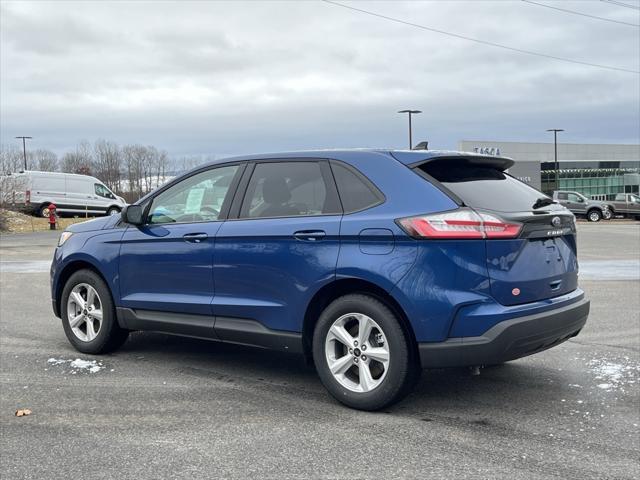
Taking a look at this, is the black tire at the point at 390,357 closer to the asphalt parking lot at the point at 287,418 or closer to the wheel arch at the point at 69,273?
the asphalt parking lot at the point at 287,418

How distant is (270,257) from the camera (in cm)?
481

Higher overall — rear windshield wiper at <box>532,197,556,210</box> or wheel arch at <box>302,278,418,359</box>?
rear windshield wiper at <box>532,197,556,210</box>

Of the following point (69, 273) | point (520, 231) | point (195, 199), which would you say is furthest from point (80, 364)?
point (520, 231)

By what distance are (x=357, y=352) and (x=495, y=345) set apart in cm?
90

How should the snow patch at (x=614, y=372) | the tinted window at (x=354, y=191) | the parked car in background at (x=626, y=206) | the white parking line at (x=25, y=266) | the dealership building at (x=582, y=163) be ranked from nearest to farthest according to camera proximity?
the tinted window at (x=354, y=191)
the snow patch at (x=614, y=372)
the white parking line at (x=25, y=266)
the parked car in background at (x=626, y=206)
the dealership building at (x=582, y=163)

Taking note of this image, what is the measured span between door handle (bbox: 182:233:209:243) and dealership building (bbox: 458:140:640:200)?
6625 centimetres

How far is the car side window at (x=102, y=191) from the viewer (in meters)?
35.1

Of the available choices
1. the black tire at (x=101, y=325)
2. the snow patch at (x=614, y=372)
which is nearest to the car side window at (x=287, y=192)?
the black tire at (x=101, y=325)

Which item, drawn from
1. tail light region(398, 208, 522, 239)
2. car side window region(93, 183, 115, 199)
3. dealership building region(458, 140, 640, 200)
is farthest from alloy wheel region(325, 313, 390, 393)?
dealership building region(458, 140, 640, 200)

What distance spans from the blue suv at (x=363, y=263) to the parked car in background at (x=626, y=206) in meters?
38.3

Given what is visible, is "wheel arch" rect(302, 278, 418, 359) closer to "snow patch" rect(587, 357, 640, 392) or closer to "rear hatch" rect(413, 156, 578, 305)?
"rear hatch" rect(413, 156, 578, 305)

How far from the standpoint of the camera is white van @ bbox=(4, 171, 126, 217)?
108 ft

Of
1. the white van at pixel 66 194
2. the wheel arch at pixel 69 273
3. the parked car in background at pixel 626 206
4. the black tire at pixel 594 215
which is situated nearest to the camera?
the wheel arch at pixel 69 273

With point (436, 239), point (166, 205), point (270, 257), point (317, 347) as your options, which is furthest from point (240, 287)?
point (436, 239)
